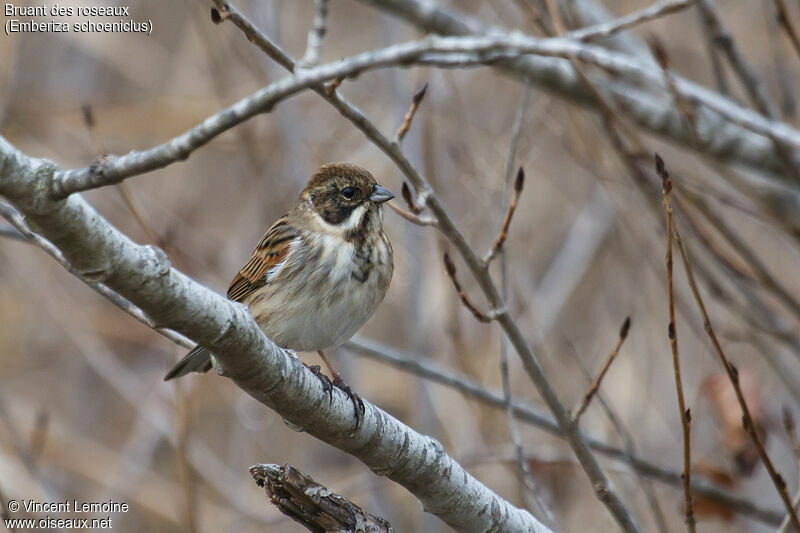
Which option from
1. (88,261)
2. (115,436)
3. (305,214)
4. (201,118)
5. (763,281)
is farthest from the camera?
(115,436)

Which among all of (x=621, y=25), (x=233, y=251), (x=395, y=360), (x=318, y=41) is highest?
(x=233, y=251)

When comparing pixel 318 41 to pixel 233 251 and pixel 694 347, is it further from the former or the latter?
pixel 694 347

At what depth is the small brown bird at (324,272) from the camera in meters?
3.86

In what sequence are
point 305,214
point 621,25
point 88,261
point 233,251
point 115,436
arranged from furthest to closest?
1. point 115,436
2. point 233,251
3. point 305,214
4. point 621,25
5. point 88,261

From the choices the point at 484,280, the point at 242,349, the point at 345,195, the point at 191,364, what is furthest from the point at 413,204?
the point at 191,364

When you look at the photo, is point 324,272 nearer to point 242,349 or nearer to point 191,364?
point 191,364

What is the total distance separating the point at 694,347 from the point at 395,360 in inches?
164

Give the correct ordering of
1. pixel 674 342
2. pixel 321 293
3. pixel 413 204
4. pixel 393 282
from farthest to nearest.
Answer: pixel 393 282, pixel 321 293, pixel 413 204, pixel 674 342

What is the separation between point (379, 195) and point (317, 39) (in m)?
1.94

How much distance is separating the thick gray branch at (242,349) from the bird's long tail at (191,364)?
114 cm

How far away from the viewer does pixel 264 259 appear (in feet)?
13.6

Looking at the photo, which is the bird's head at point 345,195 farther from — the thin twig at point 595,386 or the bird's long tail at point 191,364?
the thin twig at point 595,386

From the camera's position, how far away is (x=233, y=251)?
280 inches

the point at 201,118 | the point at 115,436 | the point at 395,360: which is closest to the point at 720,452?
the point at 395,360
